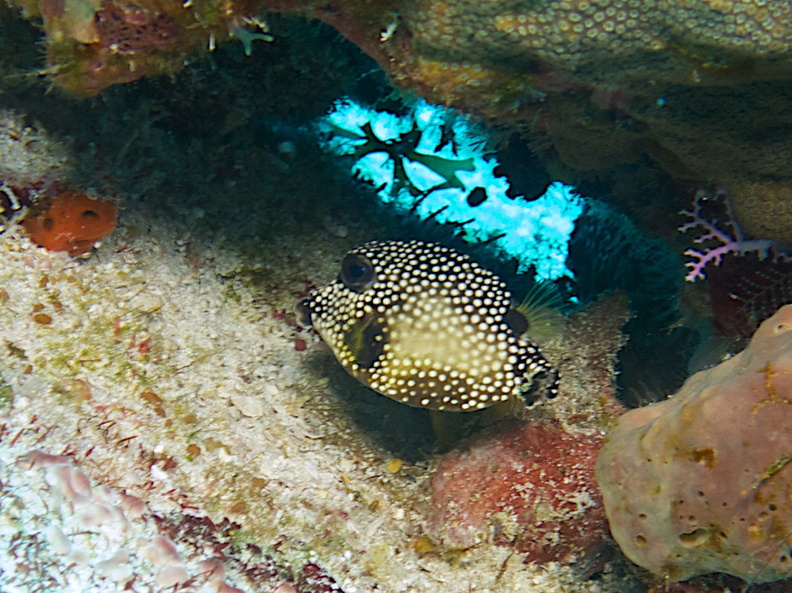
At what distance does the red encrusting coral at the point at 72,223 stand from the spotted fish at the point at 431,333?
159 centimetres

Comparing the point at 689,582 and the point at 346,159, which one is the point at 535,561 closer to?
the point at 689,582

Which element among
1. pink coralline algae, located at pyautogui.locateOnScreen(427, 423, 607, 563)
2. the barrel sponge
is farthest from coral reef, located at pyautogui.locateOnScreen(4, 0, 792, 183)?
pink coralline algae, located at pyautogui.locateOnScreen(427, 423, 607, 563)

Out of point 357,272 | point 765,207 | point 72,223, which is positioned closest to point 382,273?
point 357,272

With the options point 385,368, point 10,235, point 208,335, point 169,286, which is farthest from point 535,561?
point 10,235

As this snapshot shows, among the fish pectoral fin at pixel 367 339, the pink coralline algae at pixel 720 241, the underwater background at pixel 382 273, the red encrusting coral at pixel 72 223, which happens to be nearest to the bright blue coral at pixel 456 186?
the underwater background at pixel 382 273

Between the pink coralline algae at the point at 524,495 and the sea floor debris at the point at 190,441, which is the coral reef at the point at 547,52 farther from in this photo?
the pink coralline algae at the point at 524,495

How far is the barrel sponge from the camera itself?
218cm

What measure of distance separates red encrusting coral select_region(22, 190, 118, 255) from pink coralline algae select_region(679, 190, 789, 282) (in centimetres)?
390

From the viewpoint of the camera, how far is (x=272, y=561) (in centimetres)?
285

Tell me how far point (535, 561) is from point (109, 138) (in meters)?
4.07

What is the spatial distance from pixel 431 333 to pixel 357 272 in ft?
2.25

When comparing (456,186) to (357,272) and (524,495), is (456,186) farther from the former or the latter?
(524,495)

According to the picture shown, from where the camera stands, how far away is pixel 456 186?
4988mm

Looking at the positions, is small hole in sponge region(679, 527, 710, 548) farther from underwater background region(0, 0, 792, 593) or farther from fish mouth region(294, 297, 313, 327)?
fish mouth region(294, 297, 313, 327)
